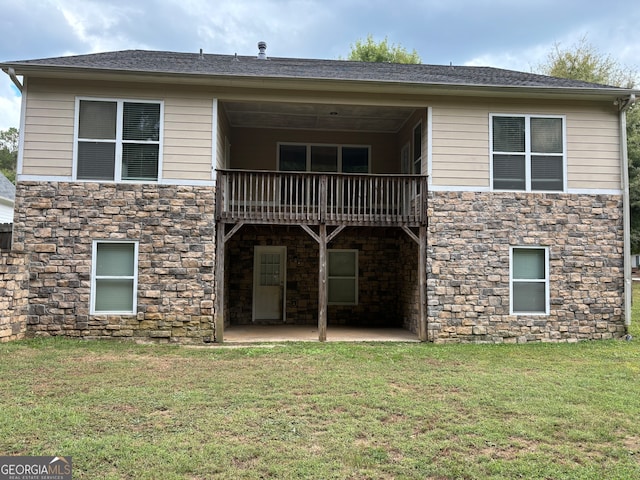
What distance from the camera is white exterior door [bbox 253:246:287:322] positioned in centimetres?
1204

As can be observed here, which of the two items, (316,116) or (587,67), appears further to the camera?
(587,67)

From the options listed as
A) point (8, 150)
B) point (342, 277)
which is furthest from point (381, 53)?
point (8, 150)

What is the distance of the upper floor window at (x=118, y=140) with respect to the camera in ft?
29.0

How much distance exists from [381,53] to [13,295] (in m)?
22.8

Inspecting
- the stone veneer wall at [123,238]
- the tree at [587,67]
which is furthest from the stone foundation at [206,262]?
the tree at [587,67]

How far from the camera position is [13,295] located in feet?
26.9

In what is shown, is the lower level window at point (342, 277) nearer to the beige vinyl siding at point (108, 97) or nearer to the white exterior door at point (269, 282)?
the white exterior door at point (269, 282)

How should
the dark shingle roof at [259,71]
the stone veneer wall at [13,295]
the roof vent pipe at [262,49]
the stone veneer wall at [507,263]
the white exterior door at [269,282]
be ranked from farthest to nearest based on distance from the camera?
the roof vent pipe at [262,49] < the white exterior door at [269,282] < the stone veneer wall at [507,263] < the dark shingle roof at [259,71] < the stone veneer wall at [13,295]

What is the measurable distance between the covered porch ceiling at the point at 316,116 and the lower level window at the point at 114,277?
3.57m

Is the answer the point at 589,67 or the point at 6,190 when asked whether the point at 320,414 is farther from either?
the point at 589,67

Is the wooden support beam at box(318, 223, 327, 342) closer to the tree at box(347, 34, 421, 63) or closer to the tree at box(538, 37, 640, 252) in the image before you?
the tree at box(538, 37, 640, 252)

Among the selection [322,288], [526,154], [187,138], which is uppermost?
[187,138]

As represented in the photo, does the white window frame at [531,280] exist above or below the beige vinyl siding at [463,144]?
below

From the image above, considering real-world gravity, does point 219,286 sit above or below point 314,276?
below
